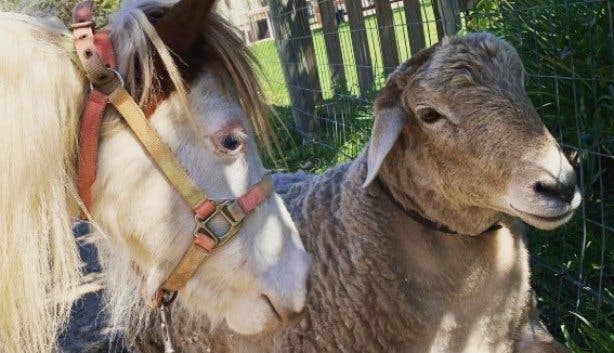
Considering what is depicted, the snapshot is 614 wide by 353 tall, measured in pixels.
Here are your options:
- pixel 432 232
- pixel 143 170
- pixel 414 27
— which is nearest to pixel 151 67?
pixel 143 170

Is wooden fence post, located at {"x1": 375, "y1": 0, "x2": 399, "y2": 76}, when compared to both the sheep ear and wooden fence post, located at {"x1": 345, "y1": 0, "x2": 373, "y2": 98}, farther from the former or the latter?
the sheep ear

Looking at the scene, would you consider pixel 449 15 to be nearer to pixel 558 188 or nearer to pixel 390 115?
pixel 390 115

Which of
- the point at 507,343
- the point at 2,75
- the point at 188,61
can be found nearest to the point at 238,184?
the point at 188,61

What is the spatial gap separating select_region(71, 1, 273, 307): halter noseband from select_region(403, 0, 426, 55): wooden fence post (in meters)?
3.27

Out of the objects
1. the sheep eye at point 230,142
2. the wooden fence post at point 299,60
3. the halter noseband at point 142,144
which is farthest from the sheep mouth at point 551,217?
the wooden fence post at point 299,60

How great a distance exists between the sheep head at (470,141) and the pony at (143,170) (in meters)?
0.91

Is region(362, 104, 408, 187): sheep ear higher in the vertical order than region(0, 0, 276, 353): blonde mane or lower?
lower

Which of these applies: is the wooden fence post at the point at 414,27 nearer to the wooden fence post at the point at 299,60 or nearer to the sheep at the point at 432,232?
the sheep at the point at 432,232

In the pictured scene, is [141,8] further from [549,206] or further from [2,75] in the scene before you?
[549,206]

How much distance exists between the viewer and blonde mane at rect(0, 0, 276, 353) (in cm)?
187

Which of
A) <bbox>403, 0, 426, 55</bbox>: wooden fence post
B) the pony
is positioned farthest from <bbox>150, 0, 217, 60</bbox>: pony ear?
<bbox>403, 0, 426, 55</bbox>: wooden fence post

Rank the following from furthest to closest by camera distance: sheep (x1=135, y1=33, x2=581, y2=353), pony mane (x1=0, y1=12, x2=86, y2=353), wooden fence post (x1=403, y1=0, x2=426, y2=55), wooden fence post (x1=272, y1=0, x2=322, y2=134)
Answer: wooden fence post (x1=272, y1=0, x2=322, y2=134) < wooden fence post (x1=403, y1=0, x2=426, y2=55) < sheep (x1=135, y1=33, x2=581, y2=353) < pony mane (x1=0, y1=12, x2=86, y2=353)

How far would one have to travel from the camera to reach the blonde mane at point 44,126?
1865 millimetres

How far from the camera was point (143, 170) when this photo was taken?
199 centimetres
